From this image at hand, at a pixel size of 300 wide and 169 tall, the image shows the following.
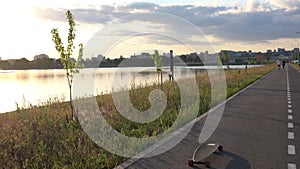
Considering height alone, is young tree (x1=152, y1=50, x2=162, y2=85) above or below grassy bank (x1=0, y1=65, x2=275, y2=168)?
above

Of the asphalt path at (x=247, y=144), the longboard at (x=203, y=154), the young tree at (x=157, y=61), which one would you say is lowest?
the asphalt path at (x=247, y=144)

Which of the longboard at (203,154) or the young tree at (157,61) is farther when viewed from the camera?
the young tree at (157,61)

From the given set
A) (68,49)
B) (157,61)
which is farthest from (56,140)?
(157,61)

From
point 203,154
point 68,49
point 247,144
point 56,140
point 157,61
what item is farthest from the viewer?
point 157,61

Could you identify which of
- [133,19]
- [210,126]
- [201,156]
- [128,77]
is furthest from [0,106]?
[201,156]

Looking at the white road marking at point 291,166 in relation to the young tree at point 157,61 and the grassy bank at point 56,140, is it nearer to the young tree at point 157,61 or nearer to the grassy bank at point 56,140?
the grassy bank at point 56,140

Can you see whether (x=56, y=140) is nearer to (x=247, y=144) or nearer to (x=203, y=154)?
(x=203, y=154)

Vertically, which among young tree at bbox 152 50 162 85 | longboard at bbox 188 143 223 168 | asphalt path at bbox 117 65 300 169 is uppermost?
young tree at bbox 152 50 162 85

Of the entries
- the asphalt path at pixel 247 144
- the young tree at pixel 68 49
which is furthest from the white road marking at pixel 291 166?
the young tree at pixel 68 49

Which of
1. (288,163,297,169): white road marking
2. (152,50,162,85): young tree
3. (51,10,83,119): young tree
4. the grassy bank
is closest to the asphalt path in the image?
(288,163,297,169): white road marking

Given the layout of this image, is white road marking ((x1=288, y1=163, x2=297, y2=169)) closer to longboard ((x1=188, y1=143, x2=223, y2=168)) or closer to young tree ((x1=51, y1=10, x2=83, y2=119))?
longboard ((x1=188, y1=143, x2=223, y2=168))

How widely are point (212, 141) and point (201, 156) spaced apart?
1505 mm

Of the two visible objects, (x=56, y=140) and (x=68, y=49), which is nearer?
(x=56, y=140)

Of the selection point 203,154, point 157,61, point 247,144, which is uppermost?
point 157,61
